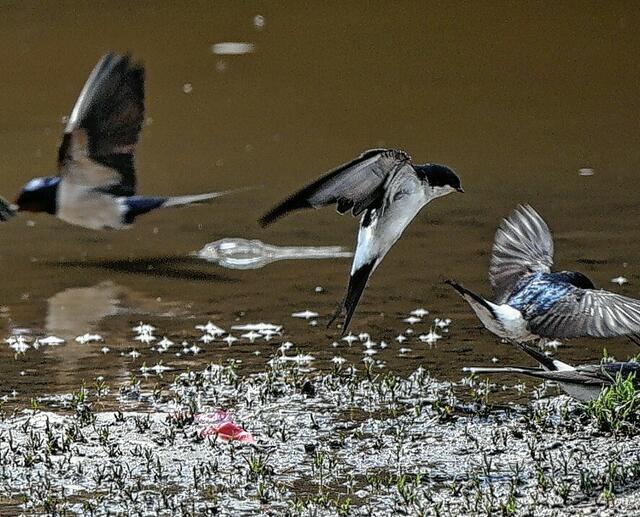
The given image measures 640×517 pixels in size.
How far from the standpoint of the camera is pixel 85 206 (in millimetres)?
8219

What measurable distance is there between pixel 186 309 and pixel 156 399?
156 cm

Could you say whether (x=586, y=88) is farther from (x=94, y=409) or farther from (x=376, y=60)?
(x=94, y=409)

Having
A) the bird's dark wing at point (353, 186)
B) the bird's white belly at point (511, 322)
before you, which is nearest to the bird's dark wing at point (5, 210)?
the bird's dark wing at point (353, 186)

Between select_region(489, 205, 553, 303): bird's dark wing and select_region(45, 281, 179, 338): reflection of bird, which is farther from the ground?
select_region(489, 205, 553, 303): bird's dark wing

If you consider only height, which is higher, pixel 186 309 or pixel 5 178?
pixel 5 178

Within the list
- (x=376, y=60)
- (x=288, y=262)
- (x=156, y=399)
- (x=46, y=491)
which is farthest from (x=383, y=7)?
(x=46, y=491)

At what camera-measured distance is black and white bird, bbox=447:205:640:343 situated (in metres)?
4.96

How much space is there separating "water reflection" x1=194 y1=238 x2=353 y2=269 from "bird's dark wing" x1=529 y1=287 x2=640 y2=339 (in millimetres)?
2818

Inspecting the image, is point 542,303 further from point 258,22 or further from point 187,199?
point 258,22

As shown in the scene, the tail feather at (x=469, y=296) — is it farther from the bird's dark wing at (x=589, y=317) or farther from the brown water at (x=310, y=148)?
the brown water at (x=310, y=148)

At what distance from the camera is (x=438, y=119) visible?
37.8ft

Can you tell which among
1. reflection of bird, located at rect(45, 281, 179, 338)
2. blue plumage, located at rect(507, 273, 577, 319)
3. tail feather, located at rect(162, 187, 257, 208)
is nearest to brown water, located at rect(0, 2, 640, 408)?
reflection of bird, located at rect(45, 281, 179, 338)

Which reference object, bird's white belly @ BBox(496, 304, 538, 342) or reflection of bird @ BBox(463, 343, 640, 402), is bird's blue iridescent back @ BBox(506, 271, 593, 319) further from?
reflection of bird @ BBox(463, 343, 640, 402)

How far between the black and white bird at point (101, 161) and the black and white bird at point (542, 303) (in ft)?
9.26
